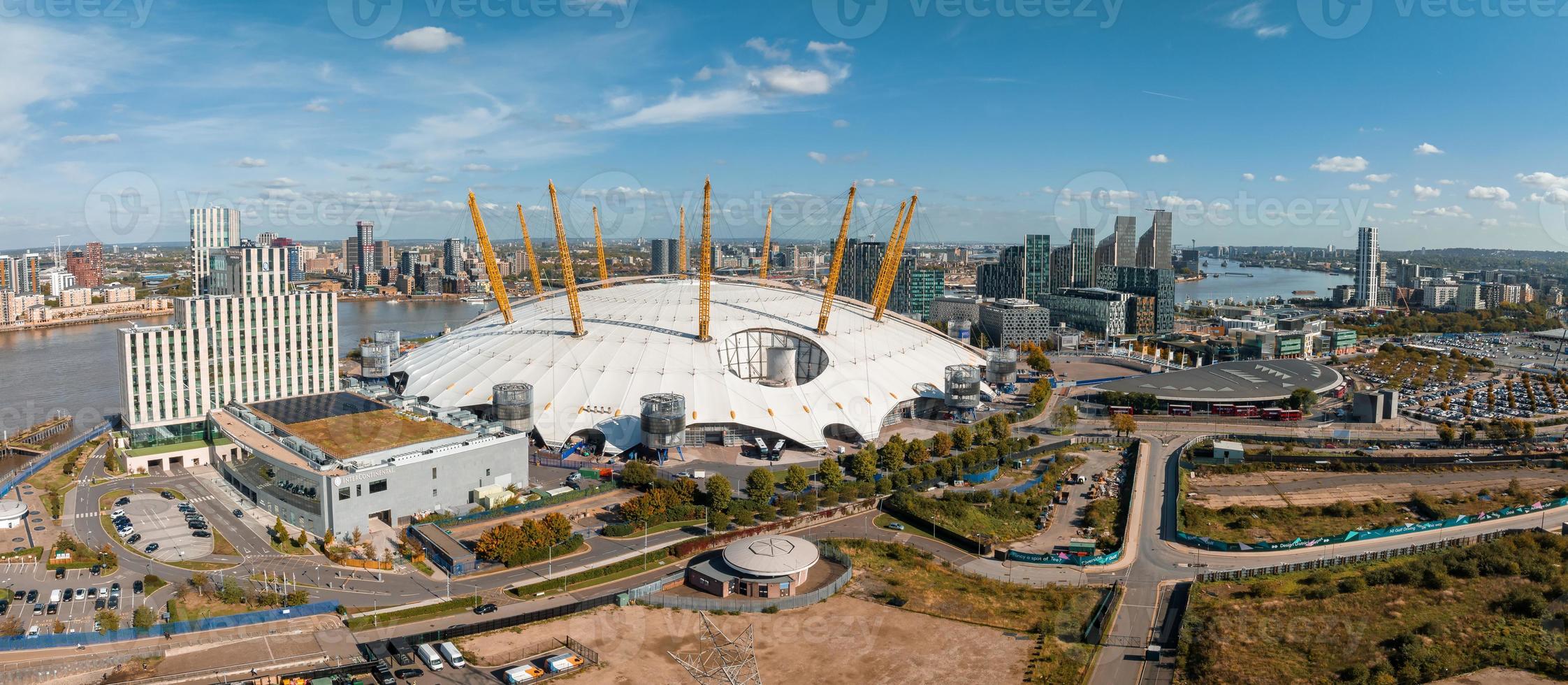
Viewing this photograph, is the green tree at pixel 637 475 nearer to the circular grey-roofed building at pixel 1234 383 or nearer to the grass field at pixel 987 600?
the grass field at pixel 987 600

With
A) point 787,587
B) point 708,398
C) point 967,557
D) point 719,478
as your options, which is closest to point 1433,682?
point 967,557

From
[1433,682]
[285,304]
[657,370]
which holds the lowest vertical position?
[1433,682]

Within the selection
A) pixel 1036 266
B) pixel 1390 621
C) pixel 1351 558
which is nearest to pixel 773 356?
pixel 1351 558

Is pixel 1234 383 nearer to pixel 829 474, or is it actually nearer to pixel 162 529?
pixel 829 474

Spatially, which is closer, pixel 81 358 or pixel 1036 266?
pixel 81 358

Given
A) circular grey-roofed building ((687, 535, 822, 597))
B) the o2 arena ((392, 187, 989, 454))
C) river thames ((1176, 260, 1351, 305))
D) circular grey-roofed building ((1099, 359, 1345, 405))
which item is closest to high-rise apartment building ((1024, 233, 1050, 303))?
river thames ((1176, 260, 1351, 305))

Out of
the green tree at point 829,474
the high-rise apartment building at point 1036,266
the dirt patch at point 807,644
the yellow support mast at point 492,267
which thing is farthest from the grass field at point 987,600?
the high-rise apartment building at point 1036,266

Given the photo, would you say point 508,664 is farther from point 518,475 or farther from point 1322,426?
point 1322,426
